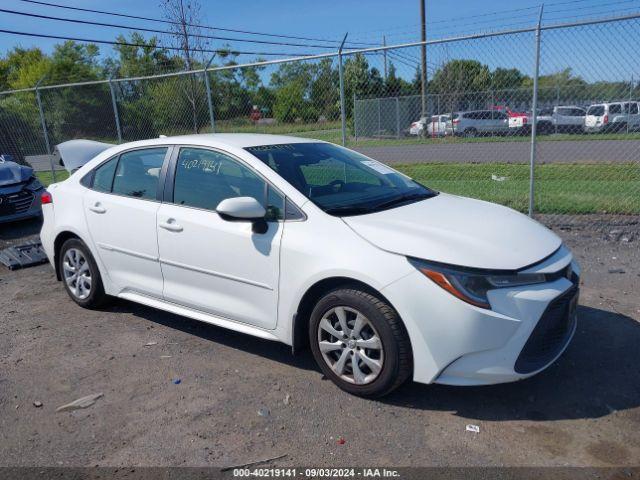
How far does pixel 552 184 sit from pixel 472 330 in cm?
824

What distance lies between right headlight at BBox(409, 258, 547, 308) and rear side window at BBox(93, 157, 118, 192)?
3048 millimetres

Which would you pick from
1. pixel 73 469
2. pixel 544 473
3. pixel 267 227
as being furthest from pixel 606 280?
pixel 73 469

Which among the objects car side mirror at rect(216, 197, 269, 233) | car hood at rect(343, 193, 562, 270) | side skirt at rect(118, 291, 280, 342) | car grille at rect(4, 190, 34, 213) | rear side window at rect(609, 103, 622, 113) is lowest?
side skirt at rect(118, 291, 280, 342)

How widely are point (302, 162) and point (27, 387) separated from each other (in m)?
2.50

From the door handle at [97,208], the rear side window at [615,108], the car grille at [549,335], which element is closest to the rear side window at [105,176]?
the door handle at [97,208]

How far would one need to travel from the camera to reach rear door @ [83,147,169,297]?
441 centimetres

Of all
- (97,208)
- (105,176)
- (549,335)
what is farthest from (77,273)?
(549,335)

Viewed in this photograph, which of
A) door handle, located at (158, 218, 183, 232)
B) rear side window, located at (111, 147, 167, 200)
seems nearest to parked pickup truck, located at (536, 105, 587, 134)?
rear side window, located at (111, 147, 167, 200)

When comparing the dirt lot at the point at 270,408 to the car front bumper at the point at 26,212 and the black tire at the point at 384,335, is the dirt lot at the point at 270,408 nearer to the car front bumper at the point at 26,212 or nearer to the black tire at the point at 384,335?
the black tire at the point at 384,335

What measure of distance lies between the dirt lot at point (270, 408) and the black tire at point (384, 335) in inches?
6.0

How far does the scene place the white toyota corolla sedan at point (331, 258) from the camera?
3.09 meters

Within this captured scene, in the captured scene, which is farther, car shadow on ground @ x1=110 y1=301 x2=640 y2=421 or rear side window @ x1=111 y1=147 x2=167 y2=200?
rear side window @ x1=111 y1=147 x2=167 y2=200

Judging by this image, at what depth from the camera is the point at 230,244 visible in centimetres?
383

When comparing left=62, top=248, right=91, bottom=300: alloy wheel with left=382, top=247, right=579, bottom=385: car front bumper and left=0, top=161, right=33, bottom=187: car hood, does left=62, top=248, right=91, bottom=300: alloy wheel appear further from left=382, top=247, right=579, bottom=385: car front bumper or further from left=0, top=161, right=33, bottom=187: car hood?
left=0, top=161, right=33, bottom=187: car hood
